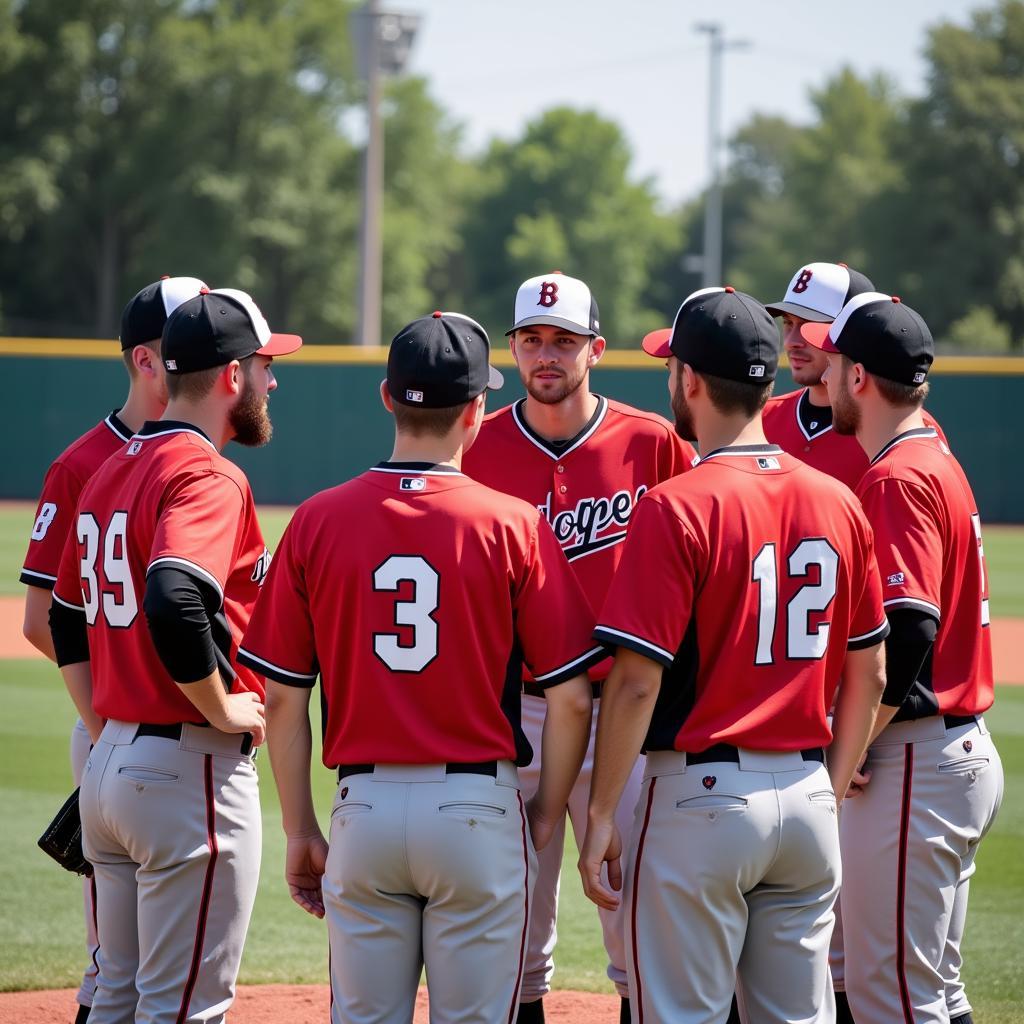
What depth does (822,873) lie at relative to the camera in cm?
286

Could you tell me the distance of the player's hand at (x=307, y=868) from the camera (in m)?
2.98

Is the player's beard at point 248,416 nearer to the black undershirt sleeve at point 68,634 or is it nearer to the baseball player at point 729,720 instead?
the black undershirt sleeve at point 68,634

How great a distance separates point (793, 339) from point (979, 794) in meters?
1.50

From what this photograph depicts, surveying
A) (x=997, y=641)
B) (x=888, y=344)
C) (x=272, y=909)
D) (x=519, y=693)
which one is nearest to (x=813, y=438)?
(x=888, y=344)

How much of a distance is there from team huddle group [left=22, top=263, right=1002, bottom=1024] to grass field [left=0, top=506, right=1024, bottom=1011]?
1.49 metres

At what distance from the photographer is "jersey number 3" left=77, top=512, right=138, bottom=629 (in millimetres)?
Answer: 3145

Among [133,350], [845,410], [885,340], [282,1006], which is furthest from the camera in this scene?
[282,1006]

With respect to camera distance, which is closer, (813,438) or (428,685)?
(428,685)

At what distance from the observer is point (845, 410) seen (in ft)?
11.4

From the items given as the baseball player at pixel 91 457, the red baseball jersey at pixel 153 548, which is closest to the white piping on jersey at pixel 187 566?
the red baseball jersey at pixel 153 548

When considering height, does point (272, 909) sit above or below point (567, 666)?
below

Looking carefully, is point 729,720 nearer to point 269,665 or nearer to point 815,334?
point 269,665

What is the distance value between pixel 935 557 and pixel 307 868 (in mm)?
1593

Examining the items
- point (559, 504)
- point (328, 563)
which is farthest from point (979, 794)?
point (328, 563)
